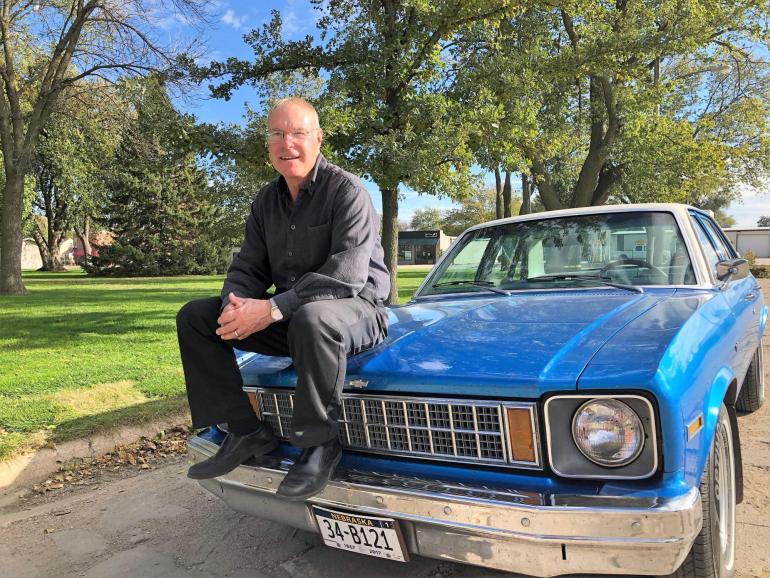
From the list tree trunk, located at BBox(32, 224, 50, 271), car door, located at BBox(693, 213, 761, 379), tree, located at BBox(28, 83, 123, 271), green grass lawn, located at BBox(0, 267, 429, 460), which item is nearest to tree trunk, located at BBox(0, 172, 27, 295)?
tree, located at BBox(28, 83, 123, 271)

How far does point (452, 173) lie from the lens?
10.2 meters

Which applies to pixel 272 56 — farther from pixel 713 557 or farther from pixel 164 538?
pixel 713 557

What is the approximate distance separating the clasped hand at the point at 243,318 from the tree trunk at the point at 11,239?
17.0m

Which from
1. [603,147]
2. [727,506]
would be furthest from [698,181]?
[727,506]

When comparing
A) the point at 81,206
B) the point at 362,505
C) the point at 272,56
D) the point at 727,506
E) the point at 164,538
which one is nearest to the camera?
the point at 362,505

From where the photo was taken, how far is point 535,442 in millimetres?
1990

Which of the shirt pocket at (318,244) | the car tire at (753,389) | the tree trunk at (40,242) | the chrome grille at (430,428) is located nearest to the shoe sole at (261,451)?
the chrome grille at (430,428)

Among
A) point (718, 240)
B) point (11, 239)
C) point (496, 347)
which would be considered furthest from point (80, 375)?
point (11, 239)

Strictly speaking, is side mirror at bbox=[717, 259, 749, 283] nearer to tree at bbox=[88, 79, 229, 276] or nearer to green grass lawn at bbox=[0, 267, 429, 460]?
green grass lawn at bbox=[0, 267, 429, 460]

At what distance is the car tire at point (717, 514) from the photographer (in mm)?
2039

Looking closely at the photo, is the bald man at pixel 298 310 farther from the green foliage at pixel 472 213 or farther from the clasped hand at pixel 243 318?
the green foliage at pixel 472 213

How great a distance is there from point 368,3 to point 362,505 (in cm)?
961

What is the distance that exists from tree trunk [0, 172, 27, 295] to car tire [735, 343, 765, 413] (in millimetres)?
17726

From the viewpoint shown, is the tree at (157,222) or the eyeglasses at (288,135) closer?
the eyeglasses at (288,135)
